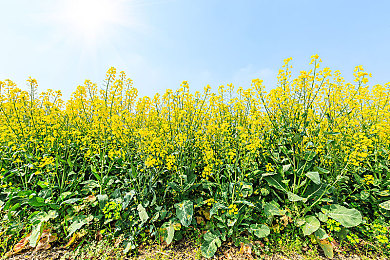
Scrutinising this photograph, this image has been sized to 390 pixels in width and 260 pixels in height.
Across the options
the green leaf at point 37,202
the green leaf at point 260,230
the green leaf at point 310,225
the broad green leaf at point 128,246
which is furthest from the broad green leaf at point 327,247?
the green leaf at point 37,202

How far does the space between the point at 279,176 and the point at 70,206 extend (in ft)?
11.7

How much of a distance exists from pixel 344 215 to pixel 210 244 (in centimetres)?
202

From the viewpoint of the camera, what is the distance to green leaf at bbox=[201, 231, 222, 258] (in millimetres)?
2631

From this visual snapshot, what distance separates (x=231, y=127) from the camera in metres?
3.49

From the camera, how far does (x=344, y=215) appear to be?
2791mm

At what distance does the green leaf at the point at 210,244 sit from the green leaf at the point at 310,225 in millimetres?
1261

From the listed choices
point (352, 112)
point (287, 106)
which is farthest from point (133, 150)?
point (352, 112)

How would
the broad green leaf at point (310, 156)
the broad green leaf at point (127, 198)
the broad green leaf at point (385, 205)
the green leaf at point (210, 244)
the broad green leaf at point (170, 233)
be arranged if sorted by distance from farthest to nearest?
the broad green leaf at point (385, 205), the broad green leaf at point (310, 156), the broad green leaf at point (127, 198), the broad green leaf at point (170, 233), the green leaf at point (210, 244)

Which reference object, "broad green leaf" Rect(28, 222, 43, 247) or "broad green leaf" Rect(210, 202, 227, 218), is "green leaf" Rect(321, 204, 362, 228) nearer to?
"broad green leaf" Rect(210, 202, 227, 218)

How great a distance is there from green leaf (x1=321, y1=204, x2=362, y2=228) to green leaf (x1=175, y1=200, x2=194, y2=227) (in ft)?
6.71

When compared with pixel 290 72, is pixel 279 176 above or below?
below

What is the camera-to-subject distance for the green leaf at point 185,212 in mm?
2729

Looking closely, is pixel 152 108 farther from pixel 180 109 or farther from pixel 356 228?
pixel 356 228

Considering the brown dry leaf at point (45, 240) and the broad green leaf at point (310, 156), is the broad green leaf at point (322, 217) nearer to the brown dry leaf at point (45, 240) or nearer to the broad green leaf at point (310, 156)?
the broad green leaf at point (310, 156)
